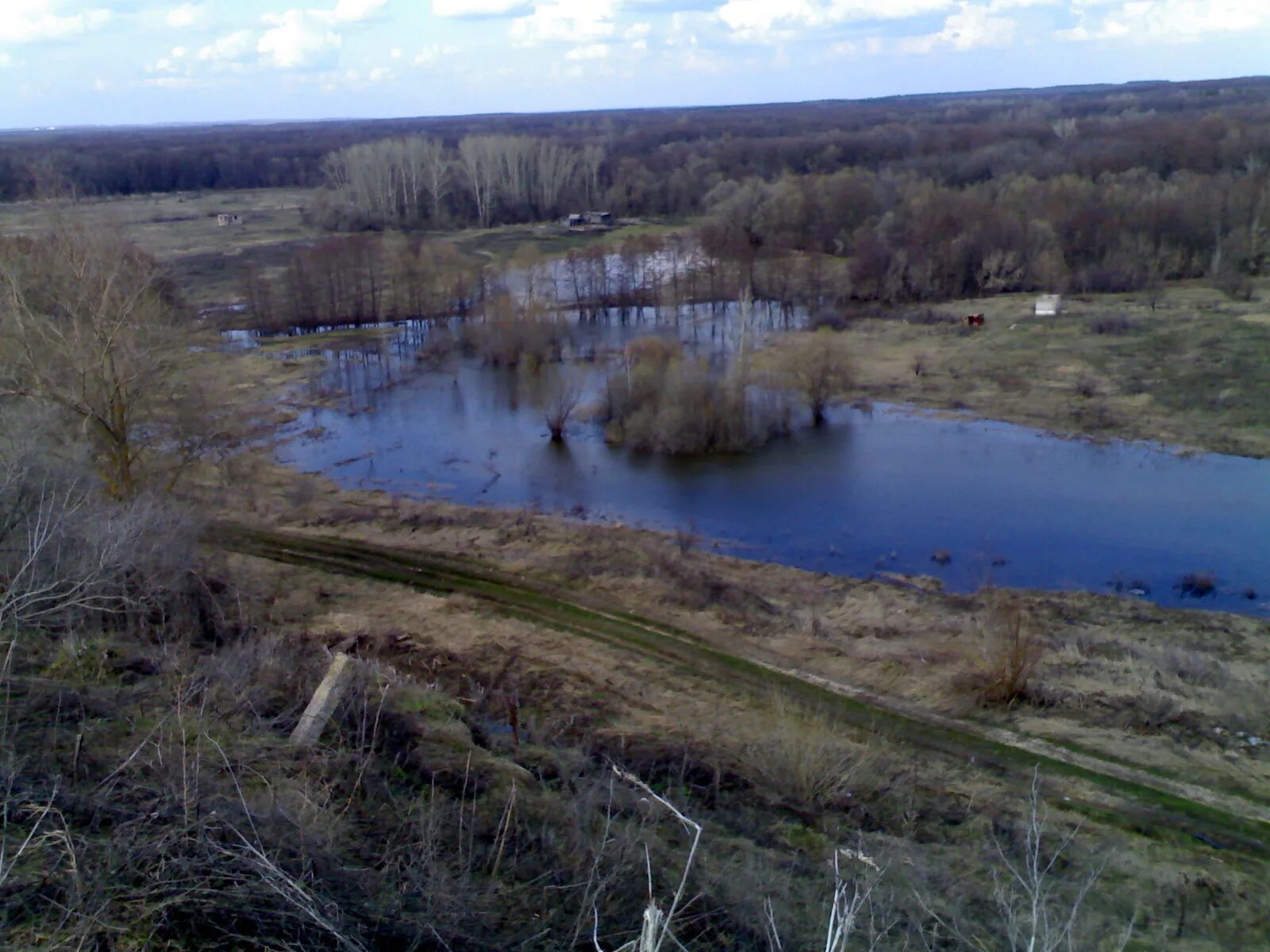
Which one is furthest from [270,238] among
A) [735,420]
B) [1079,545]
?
[1079,545]

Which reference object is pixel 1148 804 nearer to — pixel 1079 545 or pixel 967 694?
pixel 967 694

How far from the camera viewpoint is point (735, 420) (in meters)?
18.8

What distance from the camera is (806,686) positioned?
32.1 feet

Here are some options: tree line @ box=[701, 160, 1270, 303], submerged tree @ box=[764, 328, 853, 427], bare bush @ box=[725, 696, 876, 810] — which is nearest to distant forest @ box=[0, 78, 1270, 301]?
tree line @ box=[701, 160, 1270, 303]

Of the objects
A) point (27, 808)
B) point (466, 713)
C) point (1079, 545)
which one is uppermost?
point (27, 808)


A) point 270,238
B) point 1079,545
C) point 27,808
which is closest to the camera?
point 27,808

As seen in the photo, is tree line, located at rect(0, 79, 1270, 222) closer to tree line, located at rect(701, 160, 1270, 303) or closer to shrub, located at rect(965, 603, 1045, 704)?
tree line, located at rect(701, 160, 1270, 303)

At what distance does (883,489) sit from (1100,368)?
31.1 feet

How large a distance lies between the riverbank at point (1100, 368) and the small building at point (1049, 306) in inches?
13.5

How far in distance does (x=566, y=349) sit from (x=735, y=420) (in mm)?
8143

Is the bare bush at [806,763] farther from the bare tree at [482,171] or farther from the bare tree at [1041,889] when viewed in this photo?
the bare tree at [482,171]

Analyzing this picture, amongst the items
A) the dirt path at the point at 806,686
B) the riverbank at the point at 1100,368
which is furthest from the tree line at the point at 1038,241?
the dirt path at the point at 806,686

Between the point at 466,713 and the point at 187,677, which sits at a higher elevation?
the point at 187,677

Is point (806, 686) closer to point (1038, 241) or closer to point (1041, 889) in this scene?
point (1041, 889)
